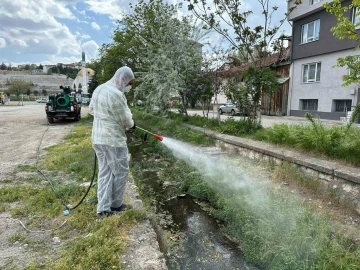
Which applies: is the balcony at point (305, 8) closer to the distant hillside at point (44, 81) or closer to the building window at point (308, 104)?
the building window at point (308, 104)

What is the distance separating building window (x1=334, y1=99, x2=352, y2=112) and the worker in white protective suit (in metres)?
15.0

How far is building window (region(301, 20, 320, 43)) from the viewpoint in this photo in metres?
16.7

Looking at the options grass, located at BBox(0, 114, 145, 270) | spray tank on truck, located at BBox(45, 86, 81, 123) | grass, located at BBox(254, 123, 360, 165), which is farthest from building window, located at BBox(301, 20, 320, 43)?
grass, located at BBox(0, 114, 145, 270)

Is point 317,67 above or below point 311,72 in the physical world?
above

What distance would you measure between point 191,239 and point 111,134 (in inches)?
78.3

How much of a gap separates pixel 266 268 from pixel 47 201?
10.6 feet

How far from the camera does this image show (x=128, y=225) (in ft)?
10.7

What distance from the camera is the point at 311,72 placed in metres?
17.4

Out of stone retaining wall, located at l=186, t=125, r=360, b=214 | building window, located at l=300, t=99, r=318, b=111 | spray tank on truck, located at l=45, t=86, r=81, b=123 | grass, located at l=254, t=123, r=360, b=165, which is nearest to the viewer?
stone retaining wall, located at l=186, t=125, r=360, b=214

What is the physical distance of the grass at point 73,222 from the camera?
2523mm

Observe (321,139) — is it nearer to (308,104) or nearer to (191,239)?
(191,239)

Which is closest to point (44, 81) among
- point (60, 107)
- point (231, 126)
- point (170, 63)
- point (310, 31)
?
point (60, 107)

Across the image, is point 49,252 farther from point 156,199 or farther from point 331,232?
point 331,232

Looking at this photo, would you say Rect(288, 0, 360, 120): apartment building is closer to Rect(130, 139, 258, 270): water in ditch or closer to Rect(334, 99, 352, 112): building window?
Rect(334, 99, 352, 112): building window
